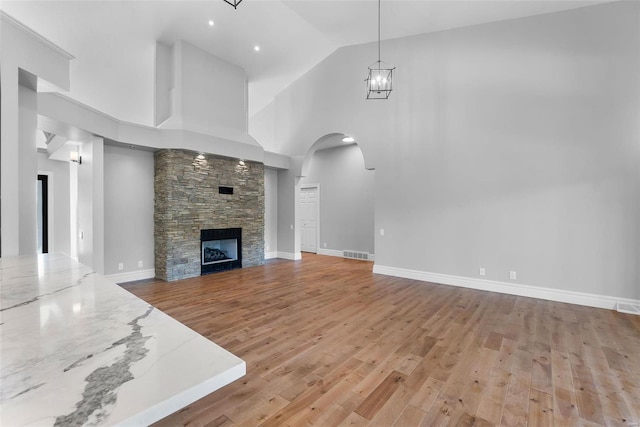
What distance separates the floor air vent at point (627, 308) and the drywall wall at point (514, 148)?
15cm

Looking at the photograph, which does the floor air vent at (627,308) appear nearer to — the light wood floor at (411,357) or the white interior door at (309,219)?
the light wood floor at (411,357)

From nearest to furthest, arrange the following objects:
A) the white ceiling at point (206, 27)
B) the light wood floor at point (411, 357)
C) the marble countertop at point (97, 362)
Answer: the marble countertop at point (97, 362) < the light wood floor at point (411, 357) < the white ceiling at point (206, 27)

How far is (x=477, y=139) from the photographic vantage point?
4930 millimetres

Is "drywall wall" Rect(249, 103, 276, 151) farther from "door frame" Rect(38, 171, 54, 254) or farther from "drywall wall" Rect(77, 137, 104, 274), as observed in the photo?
"door frame" Rect(38, 171, 54, 254)

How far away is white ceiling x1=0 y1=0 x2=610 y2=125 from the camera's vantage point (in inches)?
165

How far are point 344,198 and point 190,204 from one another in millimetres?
4278

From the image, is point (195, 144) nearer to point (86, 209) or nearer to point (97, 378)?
point (86, 209)

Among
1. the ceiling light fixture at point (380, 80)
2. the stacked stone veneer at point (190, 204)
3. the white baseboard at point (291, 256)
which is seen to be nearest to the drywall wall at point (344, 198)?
the white baseboard at point (291, 256)

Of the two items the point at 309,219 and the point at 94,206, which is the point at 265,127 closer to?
the point at 309,219

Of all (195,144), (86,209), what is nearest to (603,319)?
(195,144)

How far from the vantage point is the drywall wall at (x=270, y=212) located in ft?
25.9

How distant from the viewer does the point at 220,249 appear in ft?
21.6

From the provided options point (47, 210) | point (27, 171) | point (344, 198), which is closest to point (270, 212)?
point (344, 198)

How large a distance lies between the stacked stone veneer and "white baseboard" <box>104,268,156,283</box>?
146 millimetres
